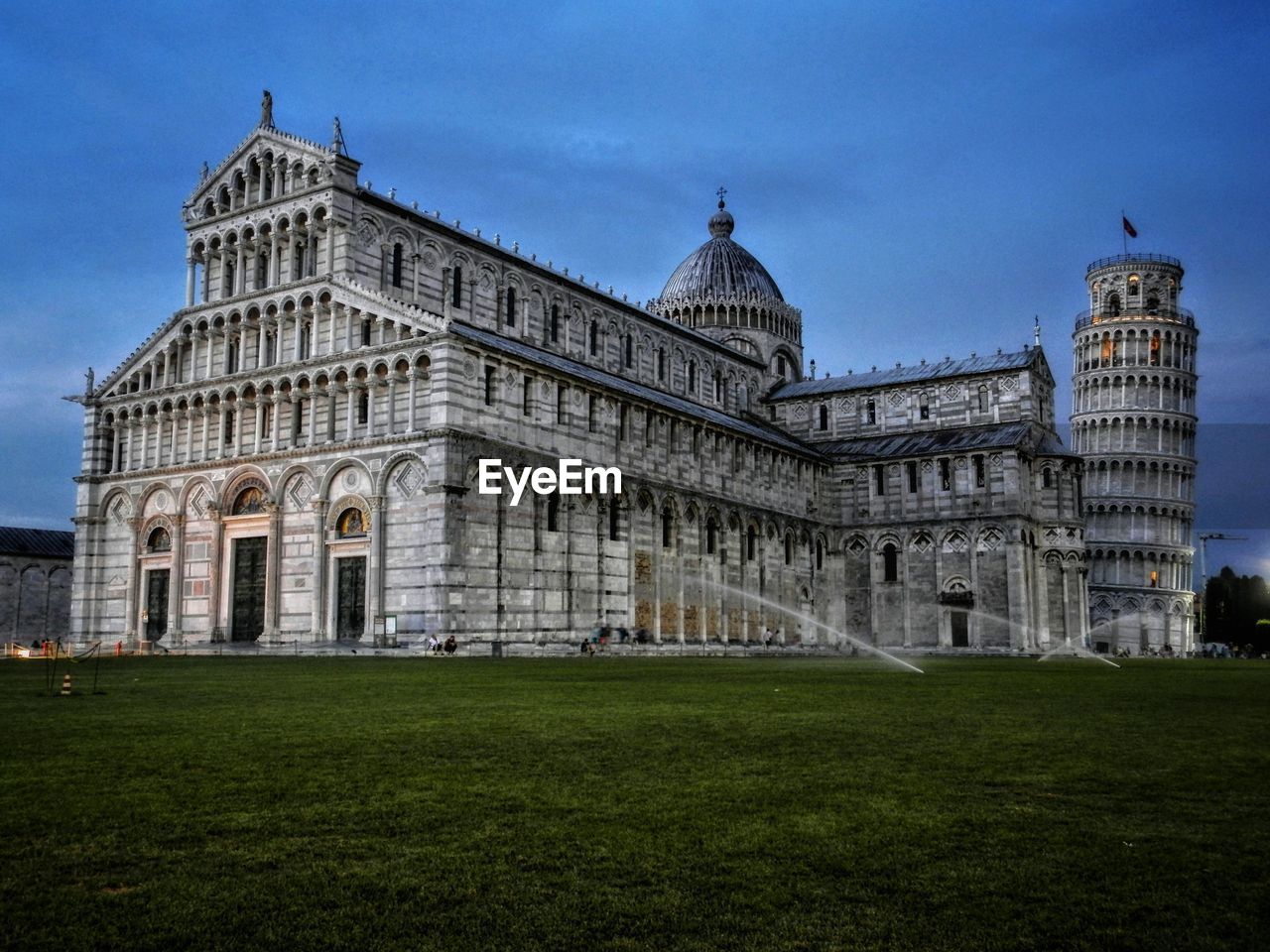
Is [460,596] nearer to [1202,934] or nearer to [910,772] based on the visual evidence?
[910,772]

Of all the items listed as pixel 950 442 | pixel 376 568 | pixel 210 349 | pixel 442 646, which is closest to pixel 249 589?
pixel 376 568

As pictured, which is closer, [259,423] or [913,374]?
[259,423]

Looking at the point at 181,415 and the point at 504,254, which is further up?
the point at 504,254

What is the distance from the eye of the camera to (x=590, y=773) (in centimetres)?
1014

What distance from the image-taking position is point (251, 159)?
5247 cm

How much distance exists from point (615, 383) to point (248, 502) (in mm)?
17564

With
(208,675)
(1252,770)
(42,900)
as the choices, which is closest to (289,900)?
(42,900)

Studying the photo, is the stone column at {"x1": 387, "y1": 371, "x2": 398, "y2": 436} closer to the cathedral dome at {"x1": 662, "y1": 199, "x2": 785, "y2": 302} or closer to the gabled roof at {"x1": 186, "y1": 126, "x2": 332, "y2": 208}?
the gabled roof at {"x1": 186, "y1": 126, "x2": 332, "y2": 208}

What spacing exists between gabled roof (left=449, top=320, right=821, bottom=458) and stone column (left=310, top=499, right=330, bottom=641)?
9.30 meters

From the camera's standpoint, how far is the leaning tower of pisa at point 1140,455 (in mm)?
99562

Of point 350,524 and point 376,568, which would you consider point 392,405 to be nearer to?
point 350,524

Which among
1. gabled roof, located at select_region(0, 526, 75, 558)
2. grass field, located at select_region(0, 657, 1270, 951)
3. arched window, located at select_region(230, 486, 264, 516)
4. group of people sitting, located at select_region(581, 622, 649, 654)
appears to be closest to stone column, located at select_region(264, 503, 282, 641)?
arched window, located at select_region(230, 486, 264, 516)

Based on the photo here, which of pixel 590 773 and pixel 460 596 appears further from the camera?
pixel 460 596

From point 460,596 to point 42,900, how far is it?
37.1 m
